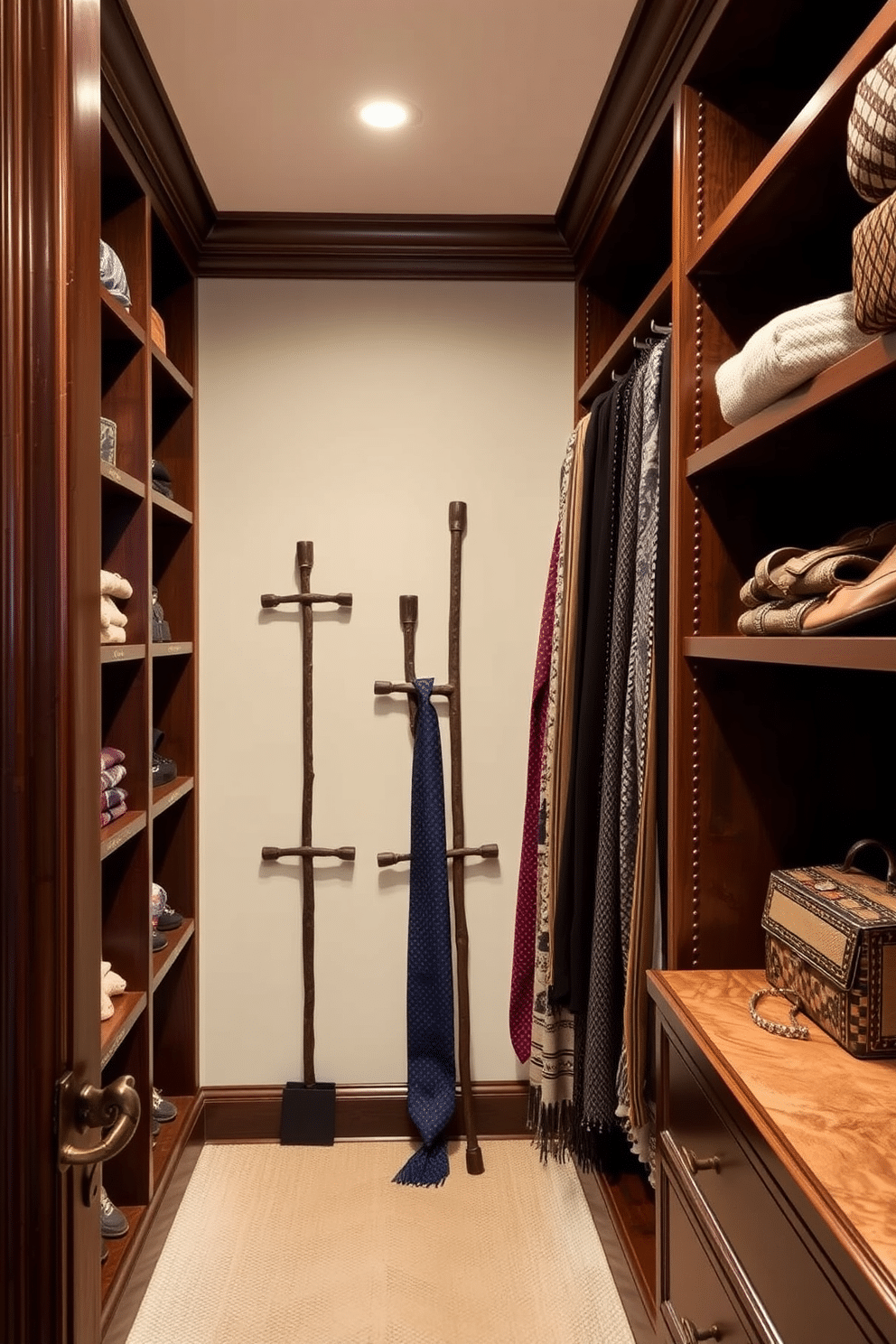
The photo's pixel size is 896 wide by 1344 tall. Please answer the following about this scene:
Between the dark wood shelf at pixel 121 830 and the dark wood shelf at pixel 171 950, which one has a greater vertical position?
the dark wood shelf at pixel 121 830

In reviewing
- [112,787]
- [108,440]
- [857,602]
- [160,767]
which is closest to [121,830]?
[112,787]

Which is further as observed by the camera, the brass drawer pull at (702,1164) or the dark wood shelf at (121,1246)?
the dark wood shelf at (121,1246)

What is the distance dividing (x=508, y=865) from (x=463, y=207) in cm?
173

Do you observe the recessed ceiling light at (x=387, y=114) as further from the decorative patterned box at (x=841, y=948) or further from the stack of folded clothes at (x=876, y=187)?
the decorative patterned box at (x=841, y=948)

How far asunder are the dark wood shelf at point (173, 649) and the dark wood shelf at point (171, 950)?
2.26 ft

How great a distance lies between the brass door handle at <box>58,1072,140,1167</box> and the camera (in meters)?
0.76

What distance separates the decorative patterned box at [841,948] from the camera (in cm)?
112

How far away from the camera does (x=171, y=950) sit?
2.26 metres

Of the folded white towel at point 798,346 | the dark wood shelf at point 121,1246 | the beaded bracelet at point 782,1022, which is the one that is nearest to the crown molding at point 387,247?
the folded white towel at point 798,346

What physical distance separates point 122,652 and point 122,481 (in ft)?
1.10

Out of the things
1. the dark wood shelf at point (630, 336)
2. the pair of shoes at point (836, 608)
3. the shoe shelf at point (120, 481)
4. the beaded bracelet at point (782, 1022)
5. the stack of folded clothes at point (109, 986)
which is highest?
the dark wood shelf at point (630, 336)

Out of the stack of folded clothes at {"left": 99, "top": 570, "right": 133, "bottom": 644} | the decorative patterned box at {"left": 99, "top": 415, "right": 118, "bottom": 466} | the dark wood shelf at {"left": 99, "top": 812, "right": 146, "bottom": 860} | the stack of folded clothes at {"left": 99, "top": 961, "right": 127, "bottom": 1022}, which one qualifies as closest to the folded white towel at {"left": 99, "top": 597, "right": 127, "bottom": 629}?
the stack of folded clothes at {"left": 99, "top": 570, "right": 133, "bottom": 644}

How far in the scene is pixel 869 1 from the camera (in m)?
1.31

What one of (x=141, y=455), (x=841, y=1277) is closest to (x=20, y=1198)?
(x=841, y=1277)
